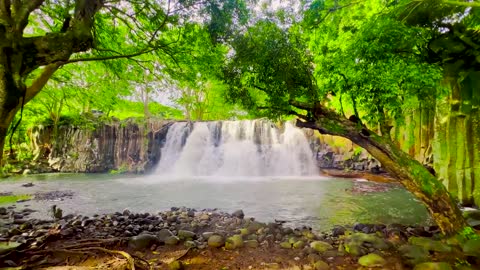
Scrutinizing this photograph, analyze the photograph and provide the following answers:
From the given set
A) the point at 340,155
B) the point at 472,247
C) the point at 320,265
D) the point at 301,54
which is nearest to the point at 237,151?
the point at 340,155

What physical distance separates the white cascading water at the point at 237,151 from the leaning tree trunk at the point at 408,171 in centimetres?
1375

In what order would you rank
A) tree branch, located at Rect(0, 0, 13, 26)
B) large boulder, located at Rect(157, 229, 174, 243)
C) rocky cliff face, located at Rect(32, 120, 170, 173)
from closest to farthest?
tree branch, located at Rect(0, 0, 13, 26) → large boulder, located at Rect(157, 229, 174, 243) → rocky cliff face, located at Rect(32, 120, 170, 173)

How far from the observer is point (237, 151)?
19.5m

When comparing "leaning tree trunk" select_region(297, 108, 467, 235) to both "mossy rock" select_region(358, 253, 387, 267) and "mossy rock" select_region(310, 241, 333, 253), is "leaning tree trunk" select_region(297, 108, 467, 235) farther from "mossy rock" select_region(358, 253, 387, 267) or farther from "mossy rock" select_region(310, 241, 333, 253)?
"mossy rock" select_region(310, 241, 333, 253)

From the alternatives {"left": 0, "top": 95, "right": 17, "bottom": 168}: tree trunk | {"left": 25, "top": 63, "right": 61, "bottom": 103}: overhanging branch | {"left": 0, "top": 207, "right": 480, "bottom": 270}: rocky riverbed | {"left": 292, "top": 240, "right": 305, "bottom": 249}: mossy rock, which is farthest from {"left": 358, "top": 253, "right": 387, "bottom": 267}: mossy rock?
{"left": 25, "top": 63, "right": 61, "bottom": 103}: overhanging branch

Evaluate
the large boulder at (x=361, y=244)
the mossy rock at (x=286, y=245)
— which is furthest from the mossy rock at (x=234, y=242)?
the large boulder at (x=361, y=244)

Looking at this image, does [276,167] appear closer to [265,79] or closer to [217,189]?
[217,189]

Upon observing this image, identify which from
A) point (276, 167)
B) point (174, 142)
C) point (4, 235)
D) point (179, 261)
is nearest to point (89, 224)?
point (4, 235)

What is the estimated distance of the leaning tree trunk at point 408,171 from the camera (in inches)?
173

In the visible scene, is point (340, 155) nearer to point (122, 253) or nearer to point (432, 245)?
point (432, 245)

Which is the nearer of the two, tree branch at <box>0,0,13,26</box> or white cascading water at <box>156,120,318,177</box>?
tree branch at <box>0,0,13,26</box>

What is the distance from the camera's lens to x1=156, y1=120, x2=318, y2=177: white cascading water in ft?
61.2

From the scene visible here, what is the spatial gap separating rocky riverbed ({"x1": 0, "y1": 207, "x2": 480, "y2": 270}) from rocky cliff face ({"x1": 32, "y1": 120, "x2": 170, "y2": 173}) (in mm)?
16472

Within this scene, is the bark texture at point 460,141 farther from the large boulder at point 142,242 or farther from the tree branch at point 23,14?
the tree branch at point 23,14
